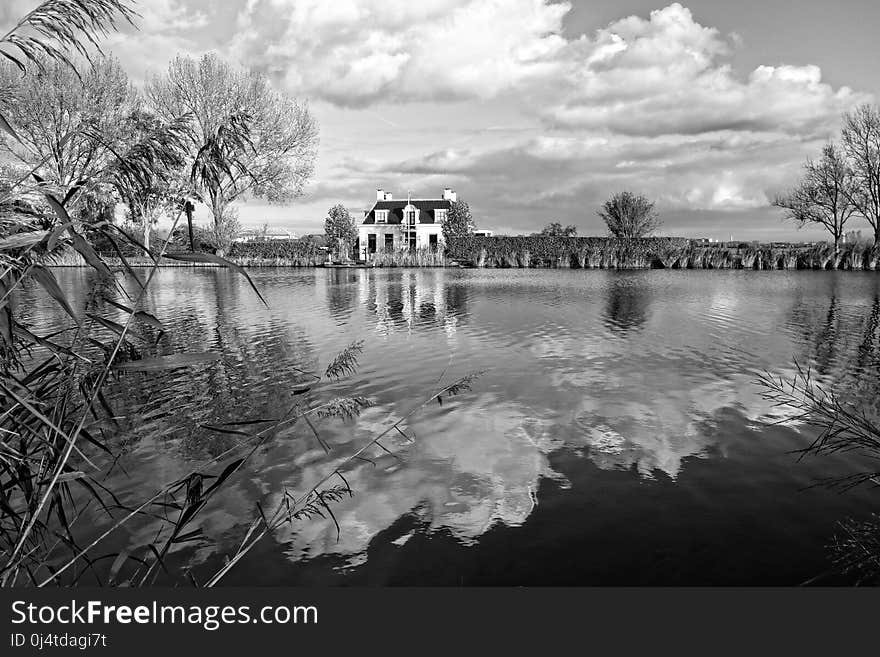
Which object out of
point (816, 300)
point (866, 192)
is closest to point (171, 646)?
point (816, 300)

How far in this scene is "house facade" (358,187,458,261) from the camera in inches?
2491

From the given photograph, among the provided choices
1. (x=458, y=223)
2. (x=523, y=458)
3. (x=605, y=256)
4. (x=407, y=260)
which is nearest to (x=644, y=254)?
(x=605, y=256)

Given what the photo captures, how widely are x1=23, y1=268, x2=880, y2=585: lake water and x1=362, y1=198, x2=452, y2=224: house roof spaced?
53.8 m

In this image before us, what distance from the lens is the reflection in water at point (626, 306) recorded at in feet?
43.7

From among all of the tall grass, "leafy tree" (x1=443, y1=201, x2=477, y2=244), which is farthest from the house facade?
the tall grass

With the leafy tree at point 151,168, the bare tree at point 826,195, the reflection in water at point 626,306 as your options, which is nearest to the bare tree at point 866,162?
the bare tree at point 826,195

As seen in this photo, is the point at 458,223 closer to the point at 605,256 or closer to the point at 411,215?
the point at 605,256

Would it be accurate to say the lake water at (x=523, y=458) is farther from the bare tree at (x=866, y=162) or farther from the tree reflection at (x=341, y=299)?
the bare tree at (x=866, y=162)

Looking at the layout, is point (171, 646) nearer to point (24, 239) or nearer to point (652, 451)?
point (24, 239)

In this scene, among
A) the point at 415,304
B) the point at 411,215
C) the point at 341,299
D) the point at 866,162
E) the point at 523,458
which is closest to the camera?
the point at 523,458

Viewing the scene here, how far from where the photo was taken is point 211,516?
4.10 m

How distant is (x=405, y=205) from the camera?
217 ft

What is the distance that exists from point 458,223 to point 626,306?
3337 cm

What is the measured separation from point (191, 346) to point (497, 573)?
872 centimetres
